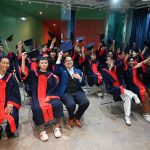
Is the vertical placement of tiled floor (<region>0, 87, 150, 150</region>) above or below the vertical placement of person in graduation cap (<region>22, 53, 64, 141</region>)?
below

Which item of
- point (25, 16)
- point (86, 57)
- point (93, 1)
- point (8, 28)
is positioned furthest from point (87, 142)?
point (25, 16)

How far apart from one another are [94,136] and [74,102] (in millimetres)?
585

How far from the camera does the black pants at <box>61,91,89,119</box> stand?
304 cm

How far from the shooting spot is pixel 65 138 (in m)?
2.84

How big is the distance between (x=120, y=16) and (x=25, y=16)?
442 cm

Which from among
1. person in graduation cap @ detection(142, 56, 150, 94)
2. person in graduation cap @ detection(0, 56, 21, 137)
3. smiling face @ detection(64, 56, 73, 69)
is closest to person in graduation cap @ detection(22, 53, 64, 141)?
person in graduation cap @ detection(0, 56, 21, 137)

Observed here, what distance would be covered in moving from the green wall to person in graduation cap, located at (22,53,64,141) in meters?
4.79

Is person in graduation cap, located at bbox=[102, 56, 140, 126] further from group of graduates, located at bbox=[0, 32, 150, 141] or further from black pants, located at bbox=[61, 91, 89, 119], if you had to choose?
black pants, located at bbox=[61, 91, 89, 119]

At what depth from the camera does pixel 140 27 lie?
6617 millimetres

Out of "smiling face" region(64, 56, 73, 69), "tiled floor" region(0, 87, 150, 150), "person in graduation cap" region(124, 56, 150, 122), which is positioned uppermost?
"smiling face" region(64, 56, 73, 69)

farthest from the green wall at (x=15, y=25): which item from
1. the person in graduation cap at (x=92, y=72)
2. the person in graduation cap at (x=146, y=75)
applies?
the person in graduation cap at (x=146, y=75)

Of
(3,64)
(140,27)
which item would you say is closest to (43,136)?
(3,64)

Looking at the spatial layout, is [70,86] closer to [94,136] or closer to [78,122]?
[78,122]

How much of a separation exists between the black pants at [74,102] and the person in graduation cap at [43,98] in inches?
6.0
